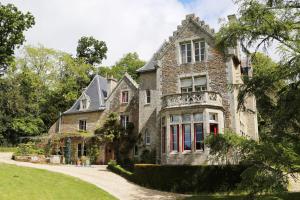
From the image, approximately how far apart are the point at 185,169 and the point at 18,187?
9584 millimetres

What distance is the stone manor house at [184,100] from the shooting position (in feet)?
66.8

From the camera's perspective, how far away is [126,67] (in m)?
56.1

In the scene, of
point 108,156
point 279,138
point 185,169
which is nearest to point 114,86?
point 108,156

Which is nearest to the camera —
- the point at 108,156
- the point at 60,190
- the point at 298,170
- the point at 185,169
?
the point at 298,170

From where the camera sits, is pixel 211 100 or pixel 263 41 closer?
pixel 263 41

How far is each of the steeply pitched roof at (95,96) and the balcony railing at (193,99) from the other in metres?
12.2

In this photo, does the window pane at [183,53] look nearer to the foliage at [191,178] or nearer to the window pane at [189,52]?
the window pane at [189,52]

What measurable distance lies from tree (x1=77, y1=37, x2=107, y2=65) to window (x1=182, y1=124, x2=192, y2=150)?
1644 inches

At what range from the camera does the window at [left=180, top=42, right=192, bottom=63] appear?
79.3 ft

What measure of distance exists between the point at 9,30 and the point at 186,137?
505 inches

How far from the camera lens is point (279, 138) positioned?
34.0ft

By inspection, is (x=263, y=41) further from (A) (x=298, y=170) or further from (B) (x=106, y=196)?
(B) (x=106, y=196)

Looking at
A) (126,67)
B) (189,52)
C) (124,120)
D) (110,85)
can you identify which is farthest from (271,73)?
(126,67)


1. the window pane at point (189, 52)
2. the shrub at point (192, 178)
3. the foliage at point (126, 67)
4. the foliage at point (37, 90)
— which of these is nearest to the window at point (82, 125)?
→ the foliage at point (37, 90)
